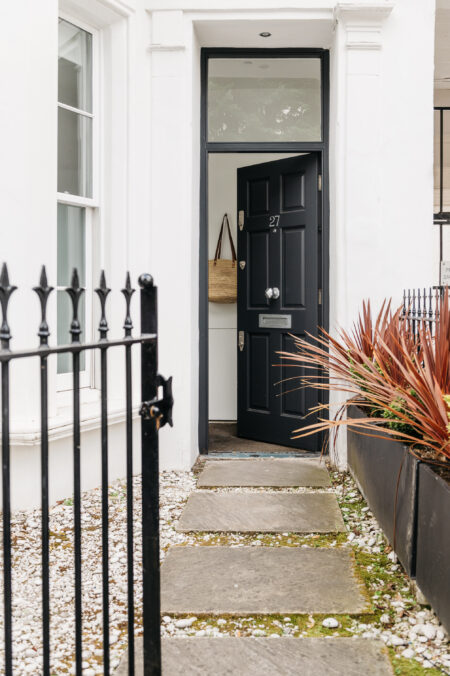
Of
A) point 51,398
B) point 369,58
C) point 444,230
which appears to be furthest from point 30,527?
point 444,230

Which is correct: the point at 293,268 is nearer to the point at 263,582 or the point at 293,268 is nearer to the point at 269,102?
the point at 269,102

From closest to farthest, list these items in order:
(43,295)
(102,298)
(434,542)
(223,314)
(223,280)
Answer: (43,295), (102,298), (434,542), (223,280), (223,314)

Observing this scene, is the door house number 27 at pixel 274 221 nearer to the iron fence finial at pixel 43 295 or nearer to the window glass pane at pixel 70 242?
the window glass pane at pixel 70 242

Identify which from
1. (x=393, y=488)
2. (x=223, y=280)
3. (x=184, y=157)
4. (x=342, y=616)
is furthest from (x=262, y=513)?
(x=223, y=280)

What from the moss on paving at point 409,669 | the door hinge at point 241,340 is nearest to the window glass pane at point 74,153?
the door hinge at point 241,340

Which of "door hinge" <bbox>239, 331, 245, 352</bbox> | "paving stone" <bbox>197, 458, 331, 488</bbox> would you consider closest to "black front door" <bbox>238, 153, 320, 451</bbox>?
"door hinge" <bbox>239, 331, 245, 352</bbox>

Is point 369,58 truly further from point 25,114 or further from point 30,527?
point 30,527

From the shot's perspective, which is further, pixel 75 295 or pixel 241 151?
pixel 241 151

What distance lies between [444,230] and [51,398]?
478 centimetres

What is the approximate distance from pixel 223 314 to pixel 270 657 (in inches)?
158

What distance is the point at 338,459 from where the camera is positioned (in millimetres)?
4004

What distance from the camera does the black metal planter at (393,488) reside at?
2168 millimetres

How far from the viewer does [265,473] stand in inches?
152

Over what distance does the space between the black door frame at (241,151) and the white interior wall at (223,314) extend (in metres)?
1.26
